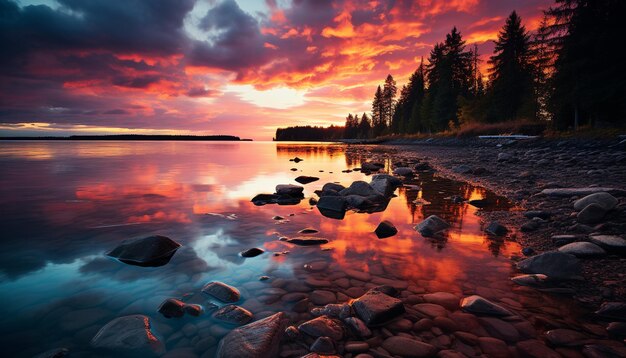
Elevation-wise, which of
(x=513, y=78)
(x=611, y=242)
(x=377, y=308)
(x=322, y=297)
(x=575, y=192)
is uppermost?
(x=513, y=78)

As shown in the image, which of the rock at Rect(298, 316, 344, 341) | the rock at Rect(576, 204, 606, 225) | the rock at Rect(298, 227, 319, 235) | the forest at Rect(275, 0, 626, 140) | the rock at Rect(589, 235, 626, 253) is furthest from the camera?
the forest at Rect(275, 0, 626, 140)

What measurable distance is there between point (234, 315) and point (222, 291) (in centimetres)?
47

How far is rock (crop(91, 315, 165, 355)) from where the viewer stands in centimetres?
228

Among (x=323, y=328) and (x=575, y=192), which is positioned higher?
(x=575, y=192)

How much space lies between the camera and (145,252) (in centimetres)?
407

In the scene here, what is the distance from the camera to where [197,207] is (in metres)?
7.47

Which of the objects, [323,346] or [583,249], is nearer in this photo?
[323,346]

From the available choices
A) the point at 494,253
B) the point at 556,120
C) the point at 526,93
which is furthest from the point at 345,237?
the point at 526,93

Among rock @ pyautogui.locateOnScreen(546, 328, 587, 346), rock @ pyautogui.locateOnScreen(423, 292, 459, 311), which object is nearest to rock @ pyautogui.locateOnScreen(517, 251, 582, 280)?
rock @ pyautogui.locateOnScreen(546, 328, 587, 346)

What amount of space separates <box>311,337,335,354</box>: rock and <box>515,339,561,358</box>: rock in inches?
58.4

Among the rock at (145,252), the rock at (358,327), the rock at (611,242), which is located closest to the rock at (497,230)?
the rock at (611,242)

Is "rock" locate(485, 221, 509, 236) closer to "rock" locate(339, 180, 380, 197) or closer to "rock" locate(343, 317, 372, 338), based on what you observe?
"rock" locate(339, 180, 380, 197)

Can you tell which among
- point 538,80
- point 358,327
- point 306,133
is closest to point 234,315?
point 358,327

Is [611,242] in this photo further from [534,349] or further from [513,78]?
[513,78]
